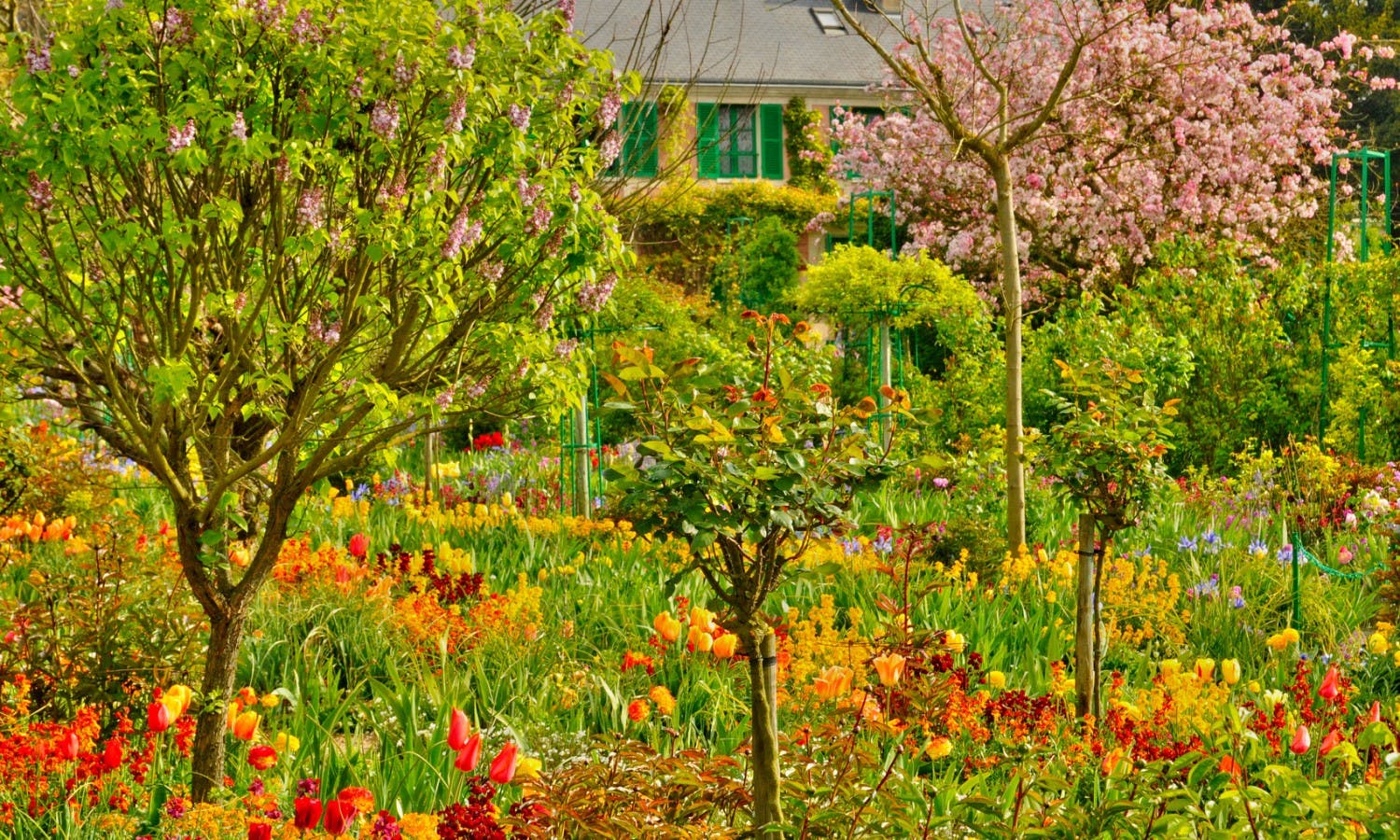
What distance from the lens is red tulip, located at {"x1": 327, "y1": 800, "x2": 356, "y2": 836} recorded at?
90.4 inches

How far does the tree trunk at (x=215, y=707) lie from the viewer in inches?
118

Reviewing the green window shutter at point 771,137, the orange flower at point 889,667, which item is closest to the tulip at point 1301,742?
the orange flower at point 889,667

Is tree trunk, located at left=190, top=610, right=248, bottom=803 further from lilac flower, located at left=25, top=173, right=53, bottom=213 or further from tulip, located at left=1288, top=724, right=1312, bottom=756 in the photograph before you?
tulip, located at left=1288, top=724, right=1312, bottom=756

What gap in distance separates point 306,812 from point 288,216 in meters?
1.47

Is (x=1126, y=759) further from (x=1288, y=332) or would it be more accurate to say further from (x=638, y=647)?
(x=1288, y=332)

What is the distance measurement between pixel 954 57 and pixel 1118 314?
17.2ft

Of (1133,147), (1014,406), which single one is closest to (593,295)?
(1014,406)

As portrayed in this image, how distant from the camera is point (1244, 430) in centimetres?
846

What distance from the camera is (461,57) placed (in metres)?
2.74

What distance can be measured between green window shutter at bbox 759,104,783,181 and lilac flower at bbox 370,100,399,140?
1944 centimetres

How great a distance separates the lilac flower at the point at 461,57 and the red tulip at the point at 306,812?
5.17ft

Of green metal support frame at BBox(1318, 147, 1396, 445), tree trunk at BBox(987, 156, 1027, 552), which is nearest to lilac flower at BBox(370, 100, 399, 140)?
tree trunk at BBox(987, 156, 1027, 552)

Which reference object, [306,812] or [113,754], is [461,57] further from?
[113,754]

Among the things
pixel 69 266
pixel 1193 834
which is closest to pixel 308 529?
pixel 69 266
